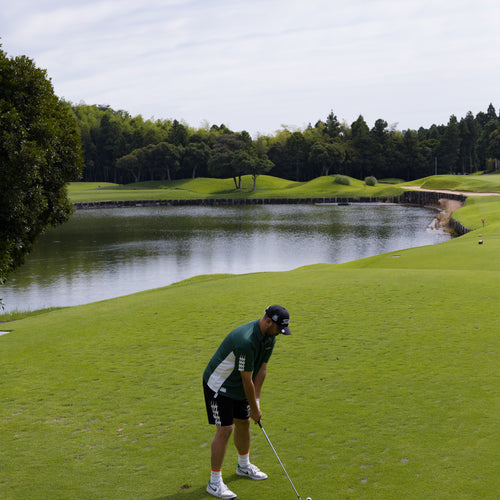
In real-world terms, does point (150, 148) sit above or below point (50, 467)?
above

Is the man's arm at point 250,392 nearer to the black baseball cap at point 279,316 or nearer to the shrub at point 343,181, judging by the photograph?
the black baseball cap at point 279,316

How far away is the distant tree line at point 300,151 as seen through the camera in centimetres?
14300

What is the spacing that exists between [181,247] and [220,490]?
159 ft

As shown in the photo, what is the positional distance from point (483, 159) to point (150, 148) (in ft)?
303

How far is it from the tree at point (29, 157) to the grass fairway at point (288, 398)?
12.2ft

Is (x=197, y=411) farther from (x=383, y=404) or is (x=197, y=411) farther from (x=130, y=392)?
(x=383, y=404)

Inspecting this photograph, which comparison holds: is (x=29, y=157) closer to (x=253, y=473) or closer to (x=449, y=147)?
(x=253, y=473)

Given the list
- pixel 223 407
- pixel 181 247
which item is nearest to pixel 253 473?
pixel 223 407

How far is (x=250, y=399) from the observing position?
631 cm

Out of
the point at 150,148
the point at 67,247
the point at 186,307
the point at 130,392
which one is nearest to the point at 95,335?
the point at 186,307

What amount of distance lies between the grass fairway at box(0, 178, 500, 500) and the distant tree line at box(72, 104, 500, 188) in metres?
117

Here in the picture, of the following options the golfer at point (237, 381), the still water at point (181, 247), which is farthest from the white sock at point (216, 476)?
the still water at point (181, 247)

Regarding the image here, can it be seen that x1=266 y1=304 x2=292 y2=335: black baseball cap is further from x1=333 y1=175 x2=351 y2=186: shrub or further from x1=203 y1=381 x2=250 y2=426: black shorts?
x1=333 y1=175 x2=351 y2=186: shrub

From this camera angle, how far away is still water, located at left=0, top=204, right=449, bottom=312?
36250 mm
